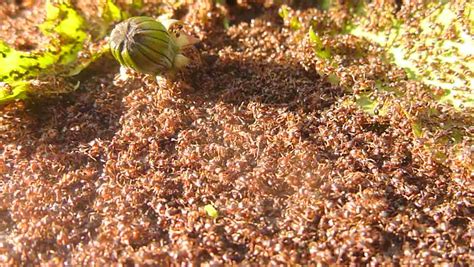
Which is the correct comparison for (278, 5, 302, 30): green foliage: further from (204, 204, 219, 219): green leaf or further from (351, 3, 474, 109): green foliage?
(204, 204, 219, 219): green leaf

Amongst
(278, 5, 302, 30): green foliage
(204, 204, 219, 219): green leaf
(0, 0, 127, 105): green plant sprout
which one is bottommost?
(204, 204, 219, 219): green leaf

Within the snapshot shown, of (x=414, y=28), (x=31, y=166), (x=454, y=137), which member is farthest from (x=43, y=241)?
(x=414, y=28)

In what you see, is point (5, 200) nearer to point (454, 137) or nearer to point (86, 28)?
point (86, 28)

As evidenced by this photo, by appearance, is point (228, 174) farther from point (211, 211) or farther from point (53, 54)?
point (53, 54)

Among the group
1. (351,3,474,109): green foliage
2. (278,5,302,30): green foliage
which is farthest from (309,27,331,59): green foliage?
(351,3,474,109): green foliage

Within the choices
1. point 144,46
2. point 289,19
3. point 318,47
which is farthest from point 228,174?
point 289,19

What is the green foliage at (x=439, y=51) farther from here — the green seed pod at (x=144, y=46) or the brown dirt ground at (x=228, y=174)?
the green seed pod at (x=144, y=46)
